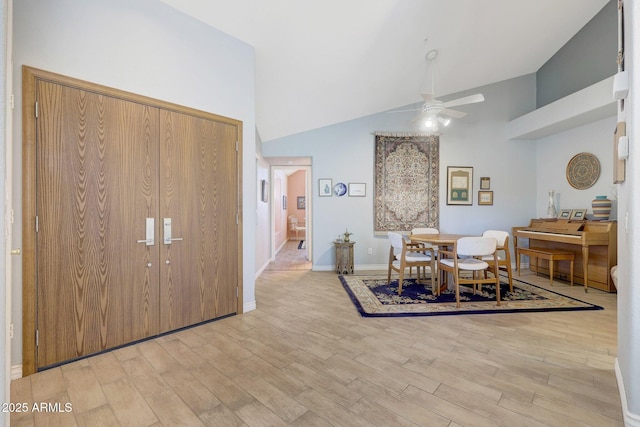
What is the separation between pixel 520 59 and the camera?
473cm

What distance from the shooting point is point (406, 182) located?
5266 millimetres

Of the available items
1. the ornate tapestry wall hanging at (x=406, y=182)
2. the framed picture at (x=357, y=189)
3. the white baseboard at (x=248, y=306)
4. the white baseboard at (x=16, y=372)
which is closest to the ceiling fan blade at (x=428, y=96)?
the ornate tapestry wall hanging at (x=406, y=182)

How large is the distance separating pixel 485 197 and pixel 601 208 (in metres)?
1.64

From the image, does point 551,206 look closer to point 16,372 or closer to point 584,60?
point 584,60

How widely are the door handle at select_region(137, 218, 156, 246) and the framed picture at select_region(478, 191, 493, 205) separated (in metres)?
5.44

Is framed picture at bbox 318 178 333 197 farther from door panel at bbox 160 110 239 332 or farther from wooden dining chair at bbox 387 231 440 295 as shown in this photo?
door panel at bbox 160 110 239 332

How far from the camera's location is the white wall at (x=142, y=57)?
1.83 meters

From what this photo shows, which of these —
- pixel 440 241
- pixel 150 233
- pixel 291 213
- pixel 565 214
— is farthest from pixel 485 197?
pixel 291 213

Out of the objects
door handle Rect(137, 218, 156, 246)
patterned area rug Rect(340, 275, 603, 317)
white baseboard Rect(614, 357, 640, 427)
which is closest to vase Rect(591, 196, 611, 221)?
patterned area rug Rect(340, 275, 603, 317)

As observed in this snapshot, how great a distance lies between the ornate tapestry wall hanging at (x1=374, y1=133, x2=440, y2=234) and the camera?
17.2ft

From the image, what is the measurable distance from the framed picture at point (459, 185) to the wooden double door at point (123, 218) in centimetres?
415

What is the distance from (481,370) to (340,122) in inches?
172

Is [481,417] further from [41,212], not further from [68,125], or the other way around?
[68,125]

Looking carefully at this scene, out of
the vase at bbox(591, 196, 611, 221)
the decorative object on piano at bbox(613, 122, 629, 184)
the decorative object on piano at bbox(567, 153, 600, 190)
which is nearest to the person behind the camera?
the decorative object on piano at bbox(613, 122, 629, 184)
